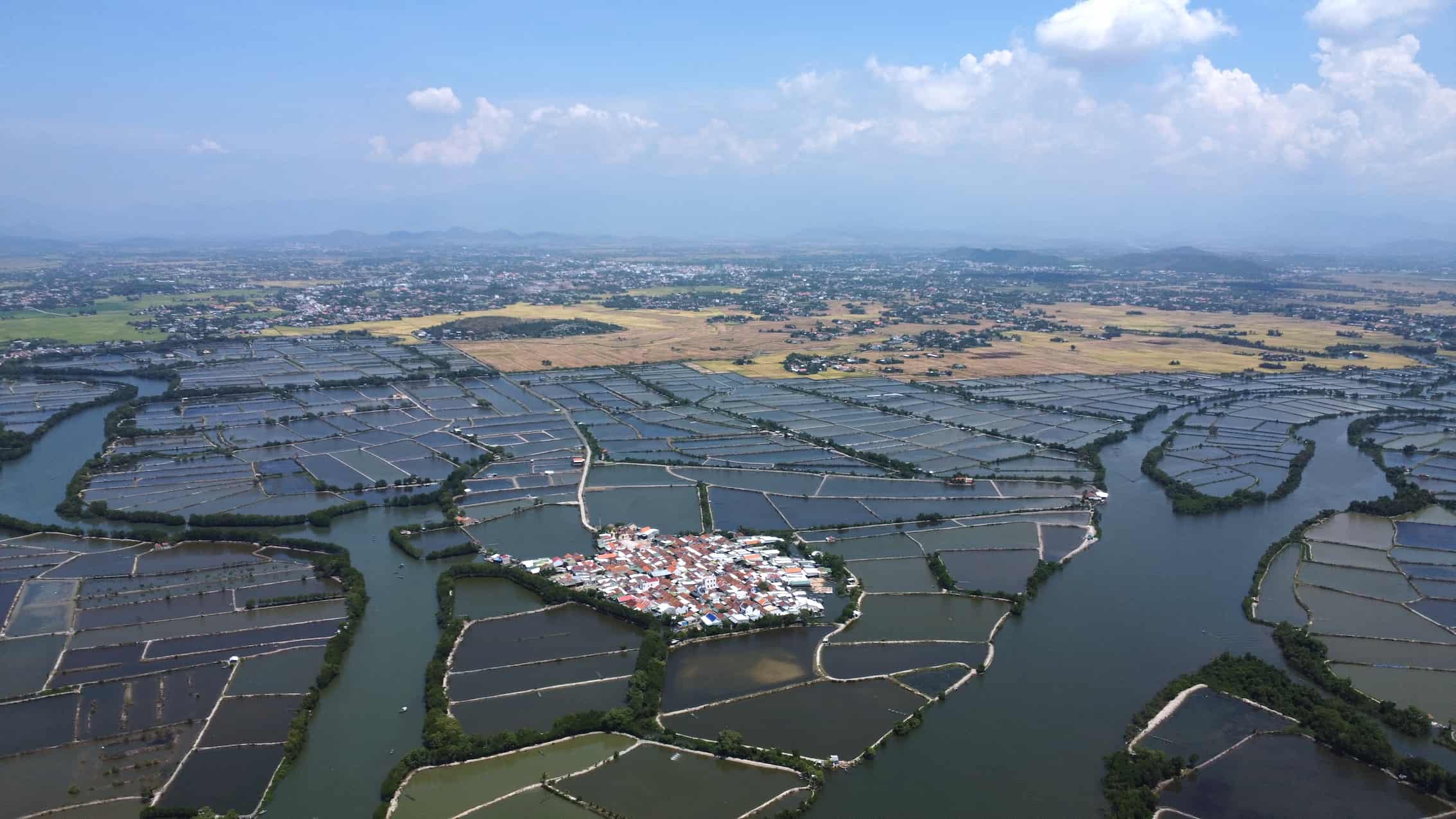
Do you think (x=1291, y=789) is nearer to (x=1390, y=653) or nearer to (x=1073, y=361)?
(x=1390, y=653)

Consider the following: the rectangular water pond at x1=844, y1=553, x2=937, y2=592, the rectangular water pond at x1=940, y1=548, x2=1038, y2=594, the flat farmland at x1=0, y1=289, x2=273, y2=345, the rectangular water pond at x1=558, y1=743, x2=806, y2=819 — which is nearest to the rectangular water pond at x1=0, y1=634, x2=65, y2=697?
the rectangular water pond at x1=558, y1=743, x2=806, y2=819

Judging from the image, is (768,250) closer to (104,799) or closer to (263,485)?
(263,485)

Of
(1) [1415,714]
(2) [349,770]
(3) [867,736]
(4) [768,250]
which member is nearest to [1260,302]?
(1) [1415,714]

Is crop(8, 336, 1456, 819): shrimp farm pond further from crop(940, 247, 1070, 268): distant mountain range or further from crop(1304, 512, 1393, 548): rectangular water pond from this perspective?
crop(940, 247, 1070, 268): distant mountain range

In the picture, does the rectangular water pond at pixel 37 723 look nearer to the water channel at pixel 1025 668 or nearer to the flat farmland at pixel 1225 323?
the water channel at pixel 1025 668

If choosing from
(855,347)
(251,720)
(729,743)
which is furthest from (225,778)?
(855,347)
